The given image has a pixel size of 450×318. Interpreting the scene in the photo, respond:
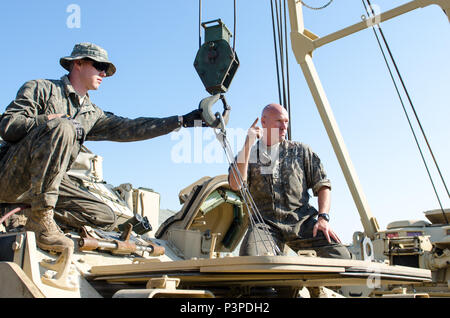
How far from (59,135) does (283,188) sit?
157cm

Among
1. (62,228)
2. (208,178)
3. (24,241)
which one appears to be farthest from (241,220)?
(24,241)

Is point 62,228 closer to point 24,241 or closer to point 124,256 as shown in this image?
point 124,256

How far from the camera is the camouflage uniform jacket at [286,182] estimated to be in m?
3.75

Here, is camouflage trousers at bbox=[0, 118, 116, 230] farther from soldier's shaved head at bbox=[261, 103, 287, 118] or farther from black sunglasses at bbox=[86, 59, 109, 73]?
soldier's shaved head at bbox=[261, 103, 287, 118]

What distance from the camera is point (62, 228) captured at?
3.71m

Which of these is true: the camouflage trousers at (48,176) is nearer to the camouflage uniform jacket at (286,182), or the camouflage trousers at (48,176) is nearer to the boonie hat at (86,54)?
the boonie hat at (86,54)

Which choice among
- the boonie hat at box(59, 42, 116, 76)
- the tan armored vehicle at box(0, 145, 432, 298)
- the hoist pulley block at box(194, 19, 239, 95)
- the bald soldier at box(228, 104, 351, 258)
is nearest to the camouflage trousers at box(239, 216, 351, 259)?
the bald soldier at box(228, 104, 351, 258)

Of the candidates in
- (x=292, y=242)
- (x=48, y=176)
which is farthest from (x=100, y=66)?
(x=292, y=242)

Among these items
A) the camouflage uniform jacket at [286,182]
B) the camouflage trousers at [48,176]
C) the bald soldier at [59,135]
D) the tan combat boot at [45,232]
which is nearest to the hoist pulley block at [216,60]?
the bald soldier at [59,135]

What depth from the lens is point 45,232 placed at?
3150 millimetres

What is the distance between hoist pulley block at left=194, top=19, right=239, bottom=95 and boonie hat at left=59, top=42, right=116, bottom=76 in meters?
0.71

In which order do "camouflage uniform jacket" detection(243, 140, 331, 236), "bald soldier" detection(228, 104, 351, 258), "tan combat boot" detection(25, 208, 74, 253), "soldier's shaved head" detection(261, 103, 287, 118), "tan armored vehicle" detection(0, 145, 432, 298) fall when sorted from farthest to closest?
1. "soldier's shaved head" detection(261, 103, 287, 118)
2. "camouflage uniform jacket" detection(243, 140, 331, 236)
3. "bald soldier" detection(228, 104, 351, 258)
4. "tan combat boot" detection(25, 208, 74, 253)
5. "tan armored vehicle" detection(0, 145, 432, 298)

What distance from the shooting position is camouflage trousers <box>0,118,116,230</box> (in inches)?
124

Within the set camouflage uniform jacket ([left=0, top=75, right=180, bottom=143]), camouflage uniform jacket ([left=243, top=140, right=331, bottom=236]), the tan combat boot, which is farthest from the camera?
camouflage uniform jacket ([left=243, top=140, right=331, bottom=236])
